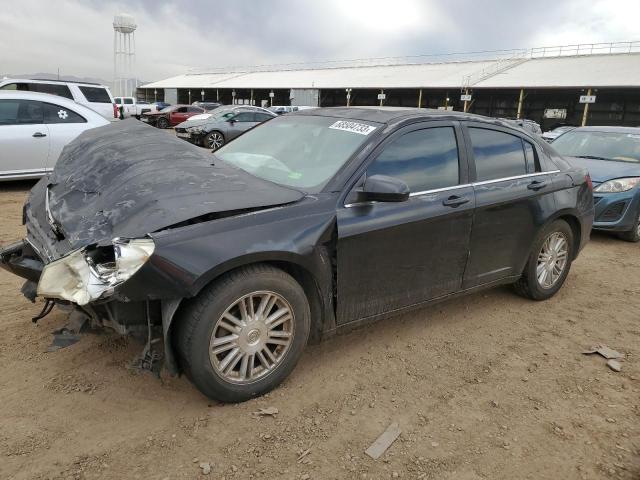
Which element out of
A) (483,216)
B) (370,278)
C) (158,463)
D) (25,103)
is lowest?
(158,463)

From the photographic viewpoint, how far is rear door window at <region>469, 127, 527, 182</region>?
149 inches

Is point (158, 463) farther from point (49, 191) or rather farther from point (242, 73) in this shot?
point (242, 73)

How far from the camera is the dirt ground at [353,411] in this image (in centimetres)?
241

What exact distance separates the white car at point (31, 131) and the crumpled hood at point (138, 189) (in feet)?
15.3

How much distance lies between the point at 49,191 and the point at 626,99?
132ft

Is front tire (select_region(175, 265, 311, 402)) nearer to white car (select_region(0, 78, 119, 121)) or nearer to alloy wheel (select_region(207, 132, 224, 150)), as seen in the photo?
white car (select_region(0, 78, 119, 121))

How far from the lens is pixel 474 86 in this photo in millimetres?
37812

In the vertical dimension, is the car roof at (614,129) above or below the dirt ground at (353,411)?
above

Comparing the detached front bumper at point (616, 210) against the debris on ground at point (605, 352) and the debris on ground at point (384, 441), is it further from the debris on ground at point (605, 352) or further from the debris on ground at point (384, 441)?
the debris on ground at point (384, 441)

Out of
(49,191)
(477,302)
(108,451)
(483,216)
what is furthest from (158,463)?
(477,302)

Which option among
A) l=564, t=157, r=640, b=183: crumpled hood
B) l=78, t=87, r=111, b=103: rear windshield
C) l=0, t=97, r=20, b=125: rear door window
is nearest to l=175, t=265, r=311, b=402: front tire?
l=564, t=157, r=640, b=183: crumpled hood

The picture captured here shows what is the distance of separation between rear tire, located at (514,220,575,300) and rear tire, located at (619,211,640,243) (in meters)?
3.10

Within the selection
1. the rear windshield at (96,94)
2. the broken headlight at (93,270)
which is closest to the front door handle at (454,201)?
the broken headlight at (93,270)

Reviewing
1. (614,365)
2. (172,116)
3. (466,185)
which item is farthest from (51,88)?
(172,116)
